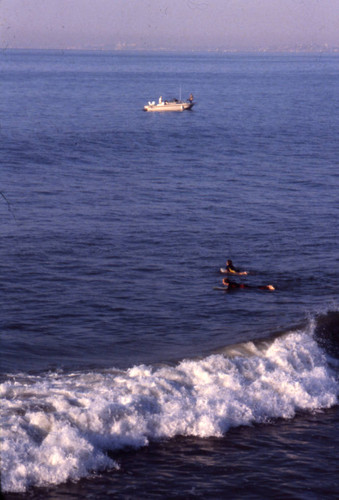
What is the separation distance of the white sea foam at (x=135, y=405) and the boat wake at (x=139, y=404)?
2 centimetres

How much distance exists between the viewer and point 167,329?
846 inches

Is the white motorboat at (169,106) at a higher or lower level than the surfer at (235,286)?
higher

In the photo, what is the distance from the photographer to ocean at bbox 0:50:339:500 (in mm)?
13492

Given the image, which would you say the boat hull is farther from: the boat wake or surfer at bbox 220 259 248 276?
the boat wake

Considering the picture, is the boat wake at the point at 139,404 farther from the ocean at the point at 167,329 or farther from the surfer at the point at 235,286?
the surfer at the point at 235,286

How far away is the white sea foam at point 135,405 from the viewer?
13477 mm

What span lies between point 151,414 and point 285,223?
21138 millimetres

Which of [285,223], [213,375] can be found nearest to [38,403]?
[213,375]

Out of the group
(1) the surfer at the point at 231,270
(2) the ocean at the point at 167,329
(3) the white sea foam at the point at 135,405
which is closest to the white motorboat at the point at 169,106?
(2) the ocean at the point at 167,329

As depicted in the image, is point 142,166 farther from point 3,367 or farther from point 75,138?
point 3,367

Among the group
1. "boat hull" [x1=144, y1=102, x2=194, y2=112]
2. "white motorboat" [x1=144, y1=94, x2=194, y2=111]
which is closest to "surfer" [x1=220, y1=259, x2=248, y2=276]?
"boat hull" [x1=144, y1=102, x2=194, y2=112]

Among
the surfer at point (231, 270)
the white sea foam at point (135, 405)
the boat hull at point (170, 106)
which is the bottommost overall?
the white sea foam at point (135, 405)

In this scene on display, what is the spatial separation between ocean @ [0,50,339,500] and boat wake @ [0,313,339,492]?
0.15 feet

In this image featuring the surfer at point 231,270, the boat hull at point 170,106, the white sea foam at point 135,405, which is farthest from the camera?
the boat hull at point 170,106
